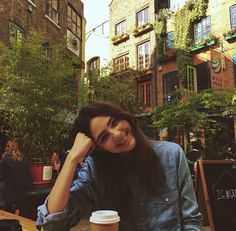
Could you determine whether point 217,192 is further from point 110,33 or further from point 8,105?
point 110,33

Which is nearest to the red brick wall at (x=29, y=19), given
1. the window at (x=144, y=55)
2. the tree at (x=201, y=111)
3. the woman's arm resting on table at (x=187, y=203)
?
the tree at (x=201, y=111)

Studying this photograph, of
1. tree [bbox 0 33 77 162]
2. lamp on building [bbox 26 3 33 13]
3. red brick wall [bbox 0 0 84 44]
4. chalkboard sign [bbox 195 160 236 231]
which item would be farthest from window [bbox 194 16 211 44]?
chalkboard sign [bbox 195 160 236 231]

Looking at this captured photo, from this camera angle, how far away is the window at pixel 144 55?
22909mm

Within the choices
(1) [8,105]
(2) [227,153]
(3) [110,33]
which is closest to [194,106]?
(2) [227,153]

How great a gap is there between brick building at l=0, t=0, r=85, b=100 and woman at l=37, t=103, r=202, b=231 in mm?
8227

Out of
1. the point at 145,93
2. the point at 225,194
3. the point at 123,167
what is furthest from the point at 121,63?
the point at 123,167

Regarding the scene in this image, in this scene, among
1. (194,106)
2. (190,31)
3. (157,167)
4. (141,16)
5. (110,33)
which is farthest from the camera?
(110,33)

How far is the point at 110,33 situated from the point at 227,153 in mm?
18345

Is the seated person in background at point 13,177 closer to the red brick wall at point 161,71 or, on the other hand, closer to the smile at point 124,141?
the smile at point 124,141

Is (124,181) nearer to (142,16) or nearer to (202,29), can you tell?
(202,29)

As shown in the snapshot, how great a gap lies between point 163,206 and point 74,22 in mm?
17429

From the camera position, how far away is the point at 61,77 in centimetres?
740

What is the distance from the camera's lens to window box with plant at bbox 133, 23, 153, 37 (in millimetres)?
22608

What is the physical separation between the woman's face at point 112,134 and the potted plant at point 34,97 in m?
5.31
